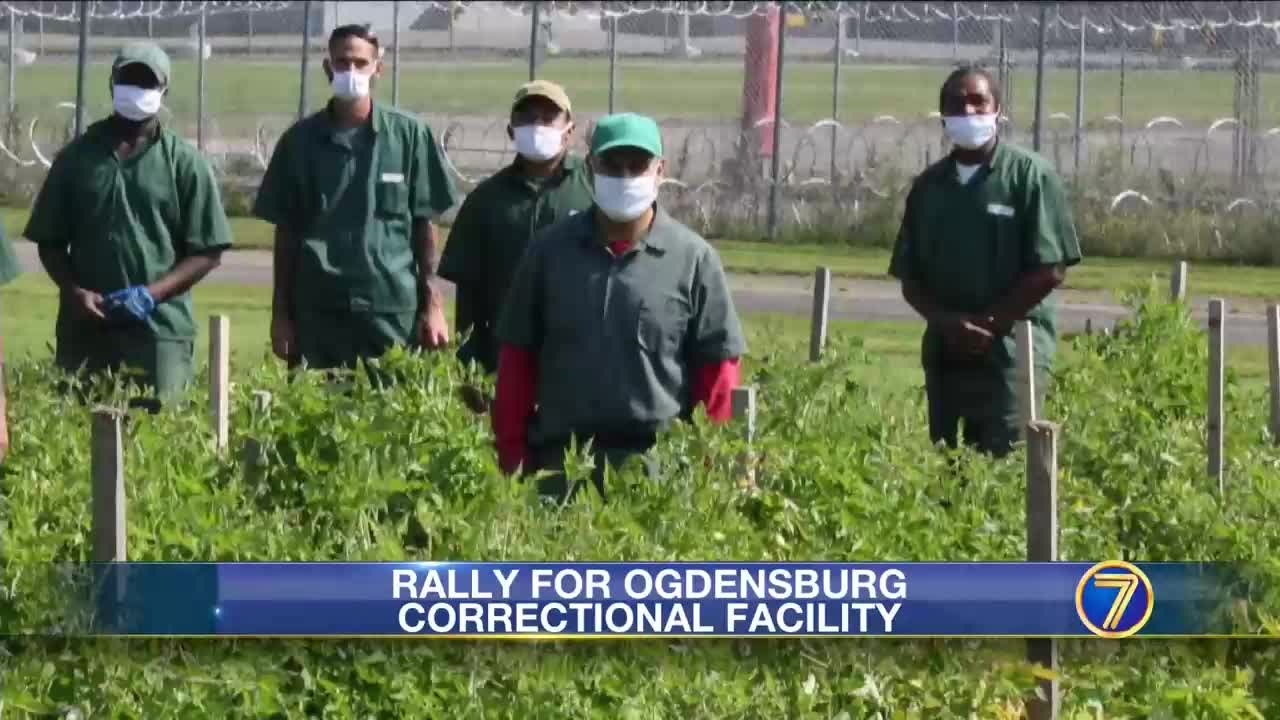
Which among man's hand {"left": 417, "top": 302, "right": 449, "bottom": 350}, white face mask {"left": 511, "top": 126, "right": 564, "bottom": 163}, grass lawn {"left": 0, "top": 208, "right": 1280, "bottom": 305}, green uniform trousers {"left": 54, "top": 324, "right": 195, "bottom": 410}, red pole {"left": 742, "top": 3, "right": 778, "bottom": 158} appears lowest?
grass lawn {"left": 0, "top": 208, "right": 1280, "bottom": 305}

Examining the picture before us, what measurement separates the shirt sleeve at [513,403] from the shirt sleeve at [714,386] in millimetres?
438

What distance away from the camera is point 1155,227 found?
23000 millimetres

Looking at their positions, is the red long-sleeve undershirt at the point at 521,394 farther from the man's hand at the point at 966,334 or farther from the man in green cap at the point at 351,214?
the man in green cap at the point at 351,214

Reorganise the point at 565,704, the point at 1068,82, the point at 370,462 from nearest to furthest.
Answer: the point at 565,704 < the point at 370,462 < the point at 1068,82

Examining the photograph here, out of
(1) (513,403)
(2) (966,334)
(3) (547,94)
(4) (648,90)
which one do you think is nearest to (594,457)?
(1) (513,403)

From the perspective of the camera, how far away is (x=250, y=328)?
58.0 feet

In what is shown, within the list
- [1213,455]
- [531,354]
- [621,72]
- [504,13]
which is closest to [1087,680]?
[531,354]

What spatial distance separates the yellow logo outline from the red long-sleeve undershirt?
1221mm

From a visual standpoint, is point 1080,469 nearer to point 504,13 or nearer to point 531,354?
point 531,354

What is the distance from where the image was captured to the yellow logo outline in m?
6.84

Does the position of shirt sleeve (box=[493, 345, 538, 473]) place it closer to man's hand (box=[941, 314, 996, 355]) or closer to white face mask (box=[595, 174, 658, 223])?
white face mask (box=[595, 174, 658, 223])

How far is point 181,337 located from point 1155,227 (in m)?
13.9

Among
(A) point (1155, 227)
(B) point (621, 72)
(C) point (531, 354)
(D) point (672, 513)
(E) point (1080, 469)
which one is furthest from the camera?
(B) point (621, 72)

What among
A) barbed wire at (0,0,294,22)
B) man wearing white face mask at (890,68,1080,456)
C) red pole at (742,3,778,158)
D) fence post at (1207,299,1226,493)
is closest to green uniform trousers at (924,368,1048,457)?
man wearing white face mask at (890,68,1080,456)
